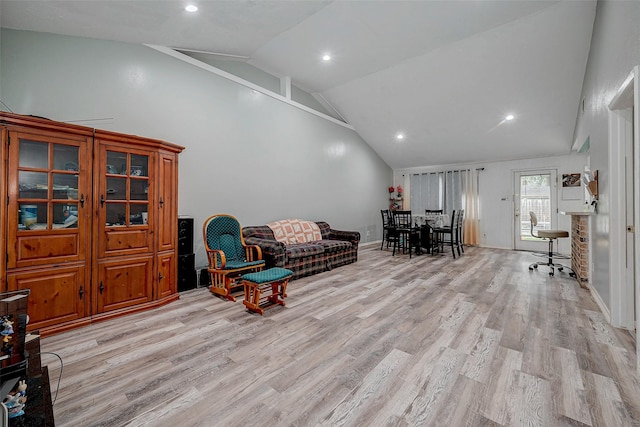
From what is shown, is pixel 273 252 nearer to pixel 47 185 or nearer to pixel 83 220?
pixel 83 220

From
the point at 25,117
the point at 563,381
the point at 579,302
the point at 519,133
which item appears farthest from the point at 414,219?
the point at 25,117

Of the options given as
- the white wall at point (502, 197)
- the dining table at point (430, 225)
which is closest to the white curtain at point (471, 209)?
the white wall at point (502, 197)

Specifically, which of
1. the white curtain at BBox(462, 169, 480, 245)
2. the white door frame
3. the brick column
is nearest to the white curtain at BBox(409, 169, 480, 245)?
the white curtain at BBox(462, 169, 480, 245)

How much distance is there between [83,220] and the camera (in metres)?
2.55

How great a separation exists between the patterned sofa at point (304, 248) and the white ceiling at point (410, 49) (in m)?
2.79

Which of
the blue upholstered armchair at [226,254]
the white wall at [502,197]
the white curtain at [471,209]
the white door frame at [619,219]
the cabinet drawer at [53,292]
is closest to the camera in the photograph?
the cabinet drawer at [53,292]

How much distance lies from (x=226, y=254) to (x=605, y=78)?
4.88m

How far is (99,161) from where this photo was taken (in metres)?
2.66

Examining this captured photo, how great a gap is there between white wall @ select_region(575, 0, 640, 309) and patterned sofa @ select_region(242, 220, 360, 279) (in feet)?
11.3

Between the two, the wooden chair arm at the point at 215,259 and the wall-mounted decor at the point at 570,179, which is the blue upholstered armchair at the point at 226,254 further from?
the wall-mounted decor at the point at 570,179

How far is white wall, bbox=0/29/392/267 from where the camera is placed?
283 centimetres

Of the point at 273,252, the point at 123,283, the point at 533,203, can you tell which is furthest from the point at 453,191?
the point at 123,283

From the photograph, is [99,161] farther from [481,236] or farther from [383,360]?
[481,236]

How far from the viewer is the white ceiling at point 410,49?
9.19 ft
